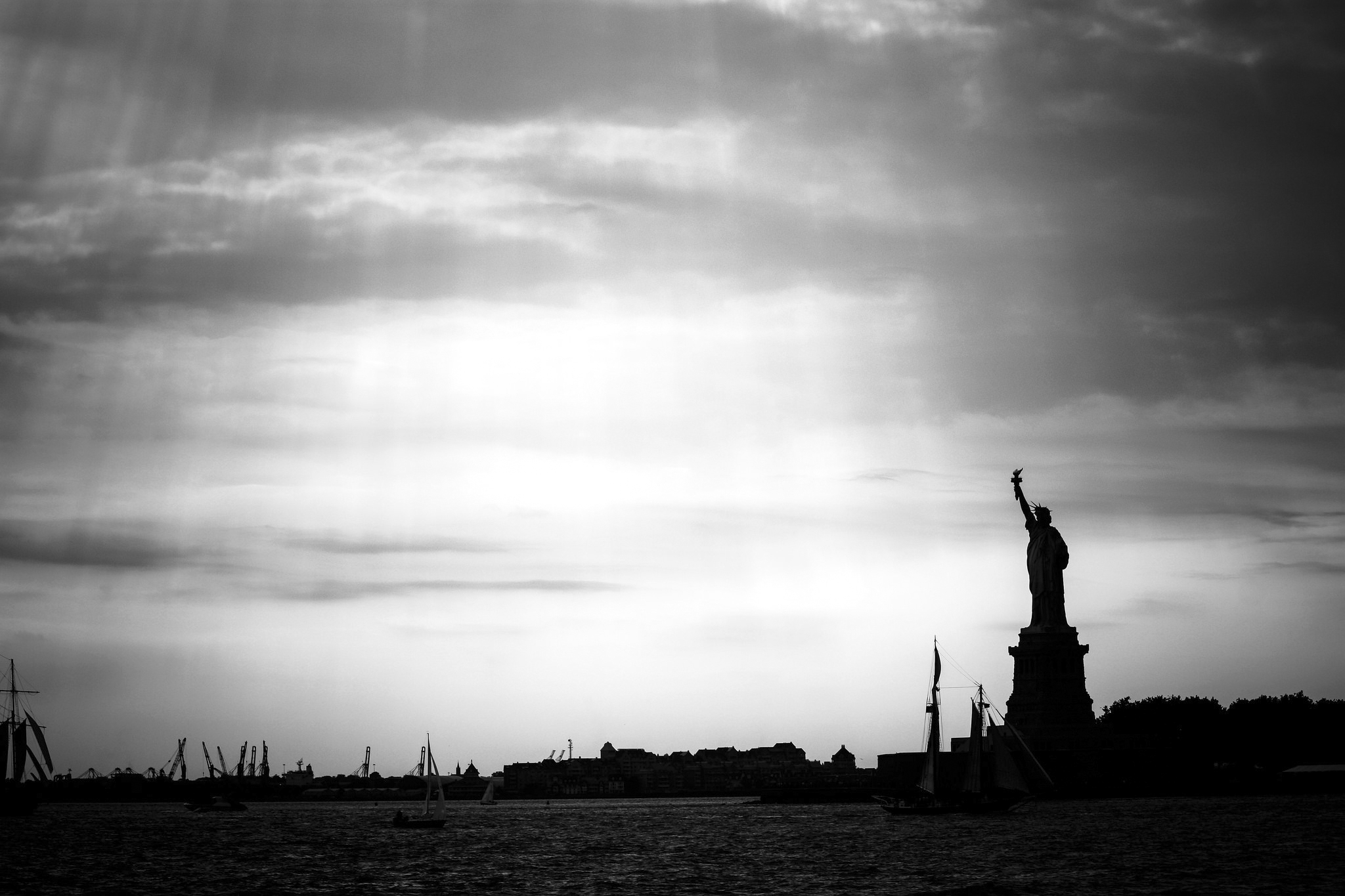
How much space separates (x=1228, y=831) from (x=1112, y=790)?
4533 cm

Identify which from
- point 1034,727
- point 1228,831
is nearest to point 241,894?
point 1228,831

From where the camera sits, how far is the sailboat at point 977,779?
120m

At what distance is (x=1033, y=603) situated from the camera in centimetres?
14250

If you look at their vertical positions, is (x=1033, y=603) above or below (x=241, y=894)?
above

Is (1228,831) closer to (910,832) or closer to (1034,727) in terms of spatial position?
(910,832)

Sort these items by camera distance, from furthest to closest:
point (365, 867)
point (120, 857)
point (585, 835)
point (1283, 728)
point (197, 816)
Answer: point (197, 816)
point (1283, 728)
point (585, 835)
point (120, 857)
point (365, 867)

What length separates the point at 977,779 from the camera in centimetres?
12231

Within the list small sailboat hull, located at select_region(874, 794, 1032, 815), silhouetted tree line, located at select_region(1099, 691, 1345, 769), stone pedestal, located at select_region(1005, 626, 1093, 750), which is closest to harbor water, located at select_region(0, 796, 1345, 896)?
small sailboat hull, located at select_region(874, 794, 1032, 815)

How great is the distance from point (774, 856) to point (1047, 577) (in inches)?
2380

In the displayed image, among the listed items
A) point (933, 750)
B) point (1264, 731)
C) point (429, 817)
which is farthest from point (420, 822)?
point (1264, 731)

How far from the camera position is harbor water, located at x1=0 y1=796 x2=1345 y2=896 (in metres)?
69.2

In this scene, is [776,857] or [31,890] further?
[776,857]

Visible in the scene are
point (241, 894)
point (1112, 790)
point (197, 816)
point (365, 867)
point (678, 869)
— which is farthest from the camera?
point (197, 816)

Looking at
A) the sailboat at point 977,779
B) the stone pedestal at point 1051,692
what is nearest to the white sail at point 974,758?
the sailboat at point 977,779
